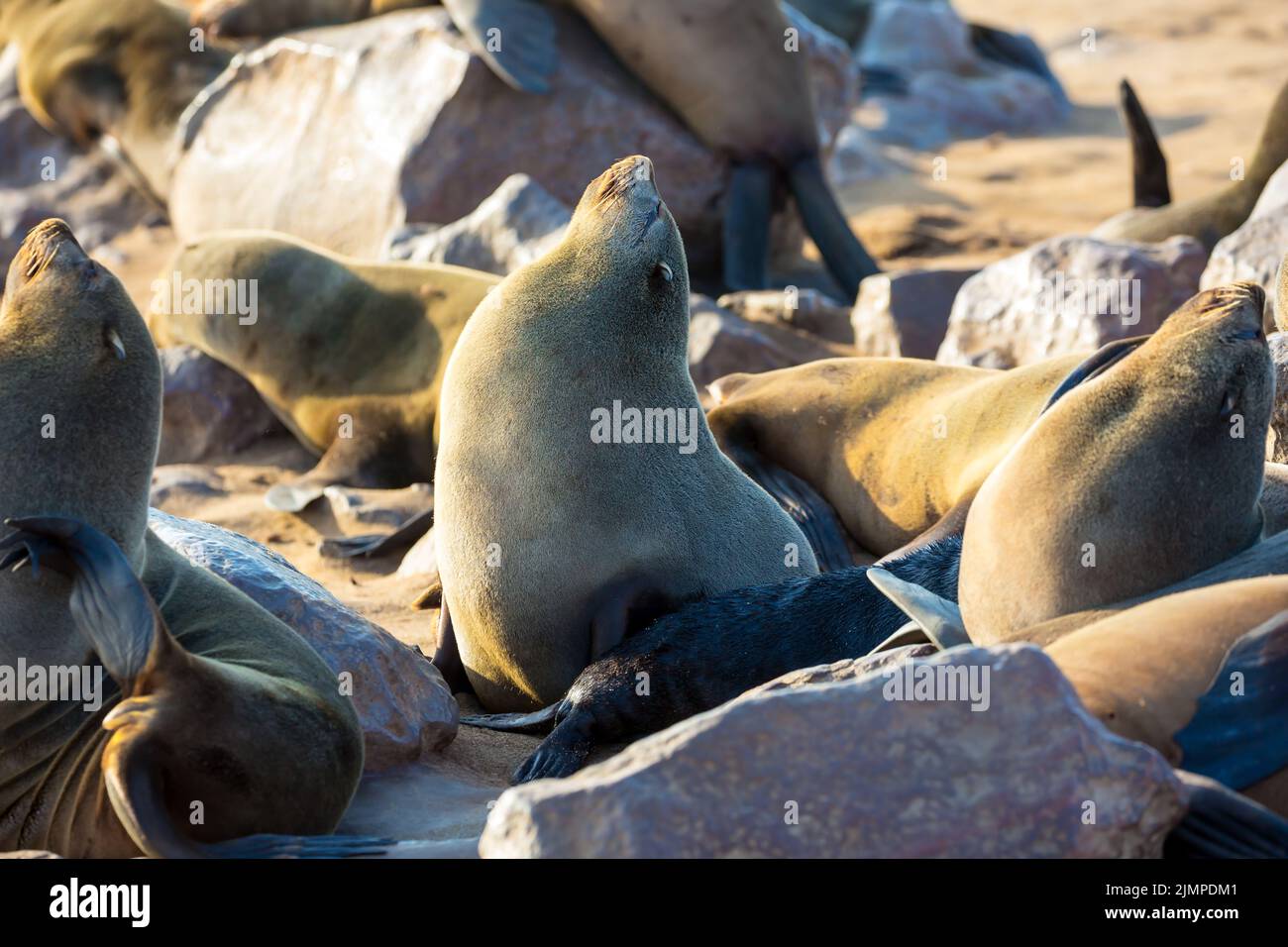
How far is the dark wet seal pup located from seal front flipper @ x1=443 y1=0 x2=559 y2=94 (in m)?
5.09

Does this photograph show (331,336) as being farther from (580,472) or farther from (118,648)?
(118,648)

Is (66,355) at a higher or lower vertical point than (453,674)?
higher

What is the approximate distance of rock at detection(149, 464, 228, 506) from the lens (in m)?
6.61

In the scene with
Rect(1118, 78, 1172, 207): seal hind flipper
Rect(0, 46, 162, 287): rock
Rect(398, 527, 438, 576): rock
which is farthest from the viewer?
Rect(0, 46, 162, 287): rock

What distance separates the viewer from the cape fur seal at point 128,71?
9594mm

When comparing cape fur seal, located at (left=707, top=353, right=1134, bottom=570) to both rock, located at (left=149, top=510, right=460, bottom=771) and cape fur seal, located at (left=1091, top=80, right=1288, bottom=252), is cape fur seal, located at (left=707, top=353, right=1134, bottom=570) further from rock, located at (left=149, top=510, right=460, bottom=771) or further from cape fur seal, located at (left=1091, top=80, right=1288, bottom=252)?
cape fur seal, located at (left=1091, top=80, right=1288, bottom=252)

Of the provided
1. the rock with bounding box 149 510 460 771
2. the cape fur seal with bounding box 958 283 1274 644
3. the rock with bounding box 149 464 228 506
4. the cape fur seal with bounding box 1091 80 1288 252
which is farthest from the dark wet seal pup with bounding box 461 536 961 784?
the cape fur seal with bounding box 1091 80 1288 252

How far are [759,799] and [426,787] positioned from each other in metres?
1.35

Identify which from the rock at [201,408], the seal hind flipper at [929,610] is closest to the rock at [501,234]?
the rock at [201,408]

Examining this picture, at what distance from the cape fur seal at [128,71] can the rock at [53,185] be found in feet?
0.97

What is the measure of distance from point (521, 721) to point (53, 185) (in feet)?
23.3
